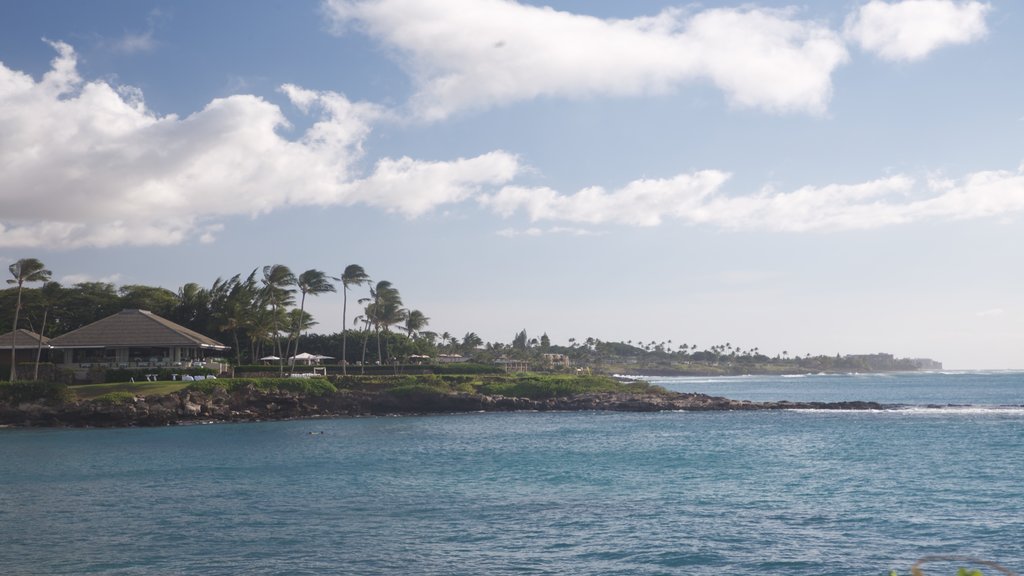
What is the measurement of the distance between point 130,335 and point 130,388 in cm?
912

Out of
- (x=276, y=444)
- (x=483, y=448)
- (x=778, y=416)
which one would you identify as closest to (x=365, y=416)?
(x=276, y=444)

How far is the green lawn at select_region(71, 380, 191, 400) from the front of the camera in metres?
57.9

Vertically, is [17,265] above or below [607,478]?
above

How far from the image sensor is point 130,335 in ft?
220

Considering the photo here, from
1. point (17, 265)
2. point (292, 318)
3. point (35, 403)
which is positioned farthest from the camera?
point (292, 318)

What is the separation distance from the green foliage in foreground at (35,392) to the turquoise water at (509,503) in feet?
28.7

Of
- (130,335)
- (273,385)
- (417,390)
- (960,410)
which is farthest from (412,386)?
(960,410)

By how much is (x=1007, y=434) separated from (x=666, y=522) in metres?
33.4

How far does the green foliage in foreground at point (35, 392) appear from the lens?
5594cm

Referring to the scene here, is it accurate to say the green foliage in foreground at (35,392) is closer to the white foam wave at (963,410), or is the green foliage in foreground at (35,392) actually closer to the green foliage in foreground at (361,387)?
the green foliage in foreground at (361,387)

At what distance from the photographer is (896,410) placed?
227 ft

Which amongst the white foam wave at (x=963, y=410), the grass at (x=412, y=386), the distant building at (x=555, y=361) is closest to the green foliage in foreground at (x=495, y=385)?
the grass at (x=412, y=386)

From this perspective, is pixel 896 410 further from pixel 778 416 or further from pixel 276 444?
pixel 276 444

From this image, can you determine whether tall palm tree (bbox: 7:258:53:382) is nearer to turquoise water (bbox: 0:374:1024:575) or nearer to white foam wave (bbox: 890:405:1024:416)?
turquoise water (bbox: 0:374:1024:575)
